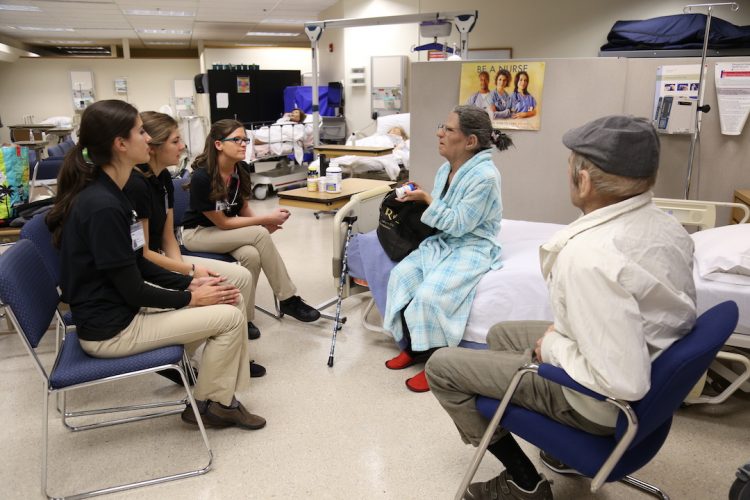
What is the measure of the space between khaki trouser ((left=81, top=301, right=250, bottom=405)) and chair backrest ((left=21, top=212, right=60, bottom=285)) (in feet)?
1.65

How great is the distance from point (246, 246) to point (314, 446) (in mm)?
1308

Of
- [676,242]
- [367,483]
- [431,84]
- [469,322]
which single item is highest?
[431,84]

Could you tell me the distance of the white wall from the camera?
12.7 m

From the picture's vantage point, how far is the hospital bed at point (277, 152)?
674 centimetres

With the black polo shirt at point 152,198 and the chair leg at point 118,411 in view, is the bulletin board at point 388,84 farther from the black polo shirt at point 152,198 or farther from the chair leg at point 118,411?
the chair leg at point 118,411

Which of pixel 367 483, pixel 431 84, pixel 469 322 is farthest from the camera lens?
pixel 431 84

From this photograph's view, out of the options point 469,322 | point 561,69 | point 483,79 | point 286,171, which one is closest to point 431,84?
point 483,79

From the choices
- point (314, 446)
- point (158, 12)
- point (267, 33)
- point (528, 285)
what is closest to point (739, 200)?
point (528, 285)

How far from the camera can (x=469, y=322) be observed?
2.50m

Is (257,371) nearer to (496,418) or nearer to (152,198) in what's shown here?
(152,198)

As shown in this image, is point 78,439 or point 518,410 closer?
point 518,410

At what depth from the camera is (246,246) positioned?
10.1 ft

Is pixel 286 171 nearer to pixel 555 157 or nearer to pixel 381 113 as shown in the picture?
pixel 381 113

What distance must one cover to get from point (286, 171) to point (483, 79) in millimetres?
4003
